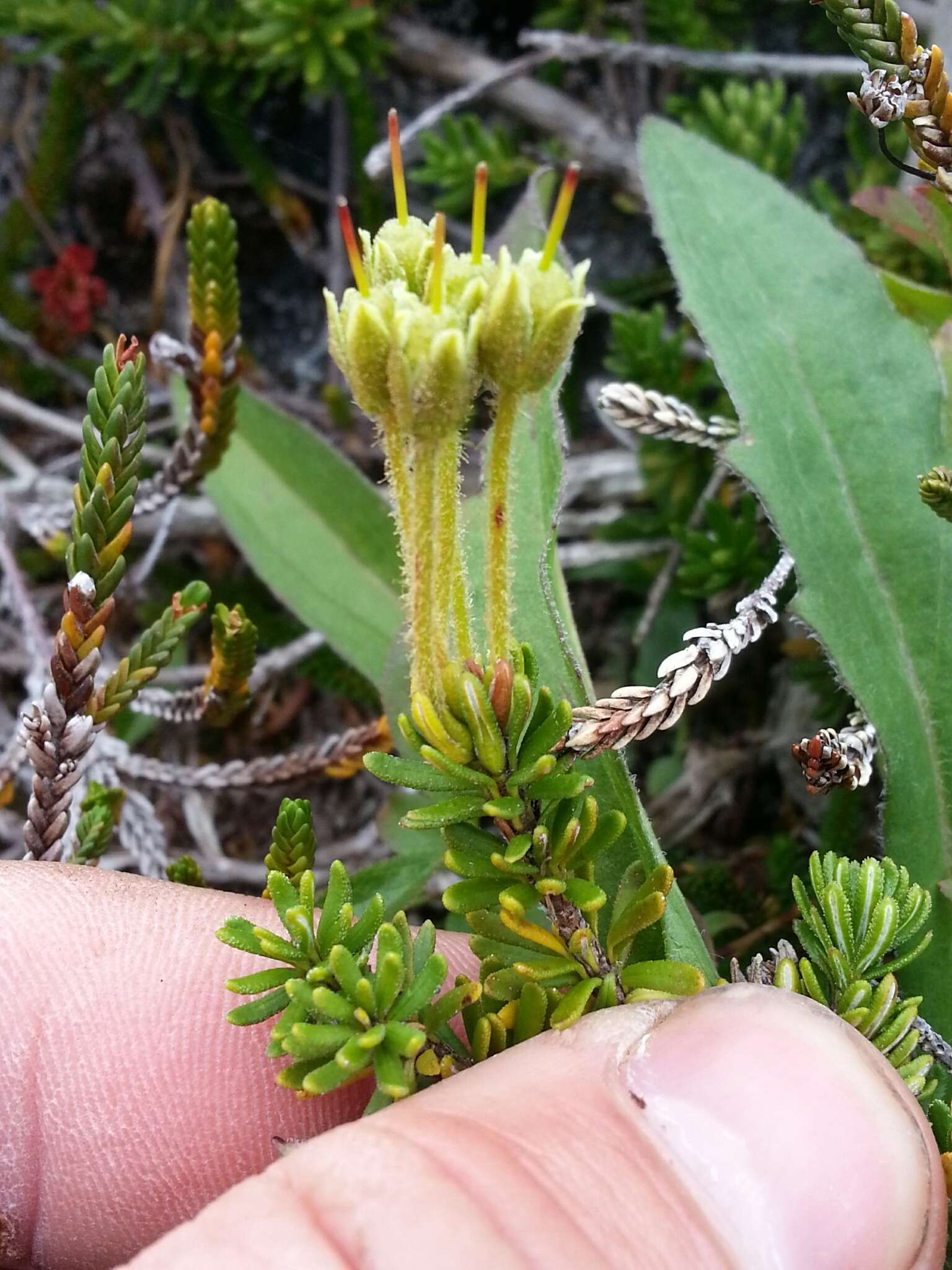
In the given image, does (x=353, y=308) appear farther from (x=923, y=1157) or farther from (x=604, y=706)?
(x=923, y=1157)

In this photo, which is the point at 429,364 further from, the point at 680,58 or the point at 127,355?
the point at 680,58

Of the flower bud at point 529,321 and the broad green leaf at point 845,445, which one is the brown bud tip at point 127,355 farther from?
the broad green leaf at point 845,445

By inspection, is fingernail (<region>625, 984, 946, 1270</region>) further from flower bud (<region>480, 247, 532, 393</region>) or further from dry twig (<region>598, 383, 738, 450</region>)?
dry twig (<region>598, 383, 738, 450</region>)

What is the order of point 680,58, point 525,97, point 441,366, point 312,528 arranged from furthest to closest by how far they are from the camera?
point 525,97 → point 680,58 → point 312,528 → point 441,366

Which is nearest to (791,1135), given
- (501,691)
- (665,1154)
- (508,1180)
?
(665,1154)

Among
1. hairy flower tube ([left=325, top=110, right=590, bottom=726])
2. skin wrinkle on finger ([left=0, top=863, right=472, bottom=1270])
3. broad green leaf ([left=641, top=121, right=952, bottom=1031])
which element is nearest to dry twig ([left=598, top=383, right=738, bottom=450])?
broad green leaf ([left=641, top=121, right=952, bottom=1031])

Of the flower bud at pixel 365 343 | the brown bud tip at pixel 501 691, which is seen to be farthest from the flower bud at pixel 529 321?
the brown bud tip at pixel 501 691
